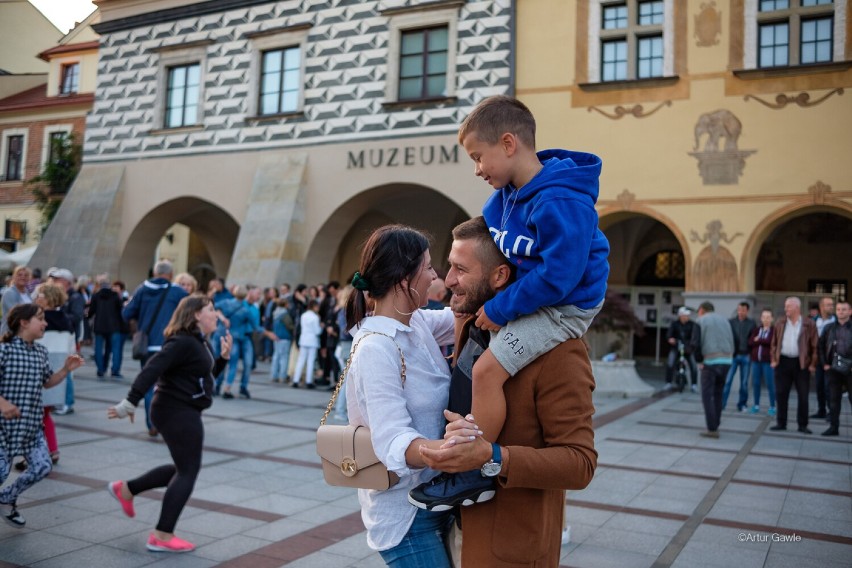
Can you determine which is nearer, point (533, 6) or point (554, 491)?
point (554, 491)

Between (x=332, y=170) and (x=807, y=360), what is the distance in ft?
39.5

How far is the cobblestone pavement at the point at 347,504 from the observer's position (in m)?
5.06

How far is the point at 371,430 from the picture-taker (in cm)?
221

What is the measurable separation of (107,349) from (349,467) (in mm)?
13583

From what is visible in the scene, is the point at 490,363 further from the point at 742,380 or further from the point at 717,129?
the point at 717,129

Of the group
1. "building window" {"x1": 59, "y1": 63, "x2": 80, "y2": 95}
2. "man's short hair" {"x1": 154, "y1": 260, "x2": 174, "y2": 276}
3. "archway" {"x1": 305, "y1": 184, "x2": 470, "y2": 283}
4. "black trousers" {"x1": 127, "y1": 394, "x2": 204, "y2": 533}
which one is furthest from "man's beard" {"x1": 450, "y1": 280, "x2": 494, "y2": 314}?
"building window" {"x1": 59, "y1": 63, "x2": 80, "y2": 95}

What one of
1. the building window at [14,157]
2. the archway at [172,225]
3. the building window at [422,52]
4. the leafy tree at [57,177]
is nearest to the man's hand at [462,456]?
the building window at [422,52]

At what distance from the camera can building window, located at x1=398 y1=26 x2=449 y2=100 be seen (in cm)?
1778

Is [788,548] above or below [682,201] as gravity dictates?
below

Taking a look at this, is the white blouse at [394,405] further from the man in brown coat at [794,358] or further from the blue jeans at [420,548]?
the man in brown coat at [794,358]

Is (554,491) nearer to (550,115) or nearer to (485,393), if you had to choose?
(485,393)

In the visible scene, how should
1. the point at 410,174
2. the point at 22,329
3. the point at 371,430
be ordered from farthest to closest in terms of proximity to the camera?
the point at 410,174, the point at 22,329, the point at 371,430

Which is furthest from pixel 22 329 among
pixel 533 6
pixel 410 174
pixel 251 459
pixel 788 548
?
pixel 533 6

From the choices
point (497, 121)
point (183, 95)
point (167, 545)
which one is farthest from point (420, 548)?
point (183, 95)
